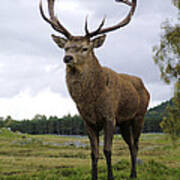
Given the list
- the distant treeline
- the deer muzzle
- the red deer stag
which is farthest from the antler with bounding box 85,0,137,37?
the distant treeline

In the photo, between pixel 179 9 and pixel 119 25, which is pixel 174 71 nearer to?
pixel 179 9

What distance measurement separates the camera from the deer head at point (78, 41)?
5311 millimetres

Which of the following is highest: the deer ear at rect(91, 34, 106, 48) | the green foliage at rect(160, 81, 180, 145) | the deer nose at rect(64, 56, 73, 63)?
the deer ear at rect(91, 34, 106, 48)

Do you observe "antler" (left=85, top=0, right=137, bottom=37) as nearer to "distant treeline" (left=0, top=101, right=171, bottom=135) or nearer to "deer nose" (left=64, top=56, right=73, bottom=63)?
"deer nose" (left=64, top=56, right=73, bottom=63)

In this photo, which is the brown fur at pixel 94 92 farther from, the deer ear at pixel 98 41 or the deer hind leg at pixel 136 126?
the deer hind leg at pixel 136 126

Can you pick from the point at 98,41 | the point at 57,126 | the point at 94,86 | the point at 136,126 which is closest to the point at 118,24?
the point at 98,41

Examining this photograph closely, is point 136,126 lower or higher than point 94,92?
Result: lower

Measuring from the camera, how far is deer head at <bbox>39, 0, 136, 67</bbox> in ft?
17.4

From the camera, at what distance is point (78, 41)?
18.2 feet

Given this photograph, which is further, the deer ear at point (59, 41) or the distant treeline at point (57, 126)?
the distant treeline at point (57, 126)

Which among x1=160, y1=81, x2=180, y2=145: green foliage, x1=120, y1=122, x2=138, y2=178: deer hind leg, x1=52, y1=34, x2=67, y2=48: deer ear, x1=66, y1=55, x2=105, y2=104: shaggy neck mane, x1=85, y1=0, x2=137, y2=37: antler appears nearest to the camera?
x1=66, y1=55, x2=105, y2=104: shaggy neck mane

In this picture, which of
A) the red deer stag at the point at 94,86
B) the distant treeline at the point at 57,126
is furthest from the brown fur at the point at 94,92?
the distant treeline at the point at 57,126

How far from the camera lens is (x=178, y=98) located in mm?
15359

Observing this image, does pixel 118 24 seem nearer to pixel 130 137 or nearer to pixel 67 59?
pixel 67 59
